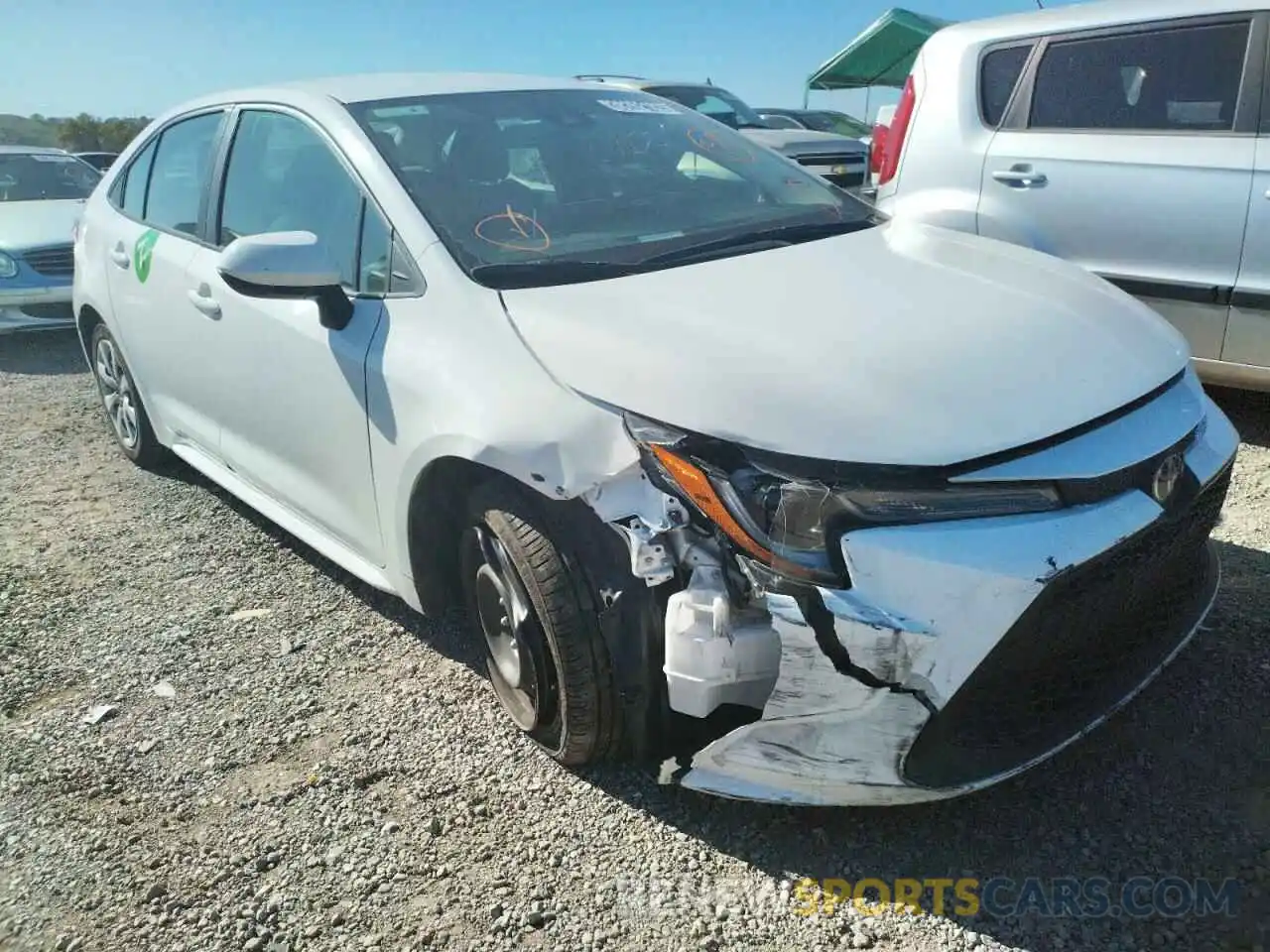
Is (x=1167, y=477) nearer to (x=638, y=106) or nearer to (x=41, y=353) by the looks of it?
(x=638, y=106)

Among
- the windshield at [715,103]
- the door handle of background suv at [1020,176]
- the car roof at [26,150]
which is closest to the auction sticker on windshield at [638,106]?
the door handle of background suv at [1020,176]

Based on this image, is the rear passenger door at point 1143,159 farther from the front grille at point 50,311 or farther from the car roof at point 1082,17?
the front grille at point 50,311

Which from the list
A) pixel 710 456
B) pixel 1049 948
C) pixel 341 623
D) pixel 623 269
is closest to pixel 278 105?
pixel 623 269

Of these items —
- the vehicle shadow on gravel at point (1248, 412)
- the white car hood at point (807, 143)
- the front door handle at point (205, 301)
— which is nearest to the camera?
the front door handle at point (205, 301)

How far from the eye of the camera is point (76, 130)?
38.8 meters

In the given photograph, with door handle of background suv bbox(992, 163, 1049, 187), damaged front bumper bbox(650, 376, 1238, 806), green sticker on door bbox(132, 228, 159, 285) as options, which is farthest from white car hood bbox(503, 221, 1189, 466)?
green sticker on door bbox(132, 228, 159, 285)

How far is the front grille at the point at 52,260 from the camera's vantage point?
7.68 metres

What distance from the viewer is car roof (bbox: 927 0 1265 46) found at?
3.95 m

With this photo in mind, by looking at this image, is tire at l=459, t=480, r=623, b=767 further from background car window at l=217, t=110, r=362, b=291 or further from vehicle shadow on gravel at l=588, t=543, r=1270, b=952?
background car window at l=217, t=110, r=362, b=291

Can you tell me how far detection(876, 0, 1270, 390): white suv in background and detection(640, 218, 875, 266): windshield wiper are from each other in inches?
28.5

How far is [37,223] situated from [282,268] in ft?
23.4

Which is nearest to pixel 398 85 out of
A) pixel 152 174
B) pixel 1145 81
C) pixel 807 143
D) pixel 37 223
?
pixel 152 174

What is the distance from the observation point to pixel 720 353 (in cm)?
202

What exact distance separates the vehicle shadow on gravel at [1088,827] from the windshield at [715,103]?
26.9 ft
